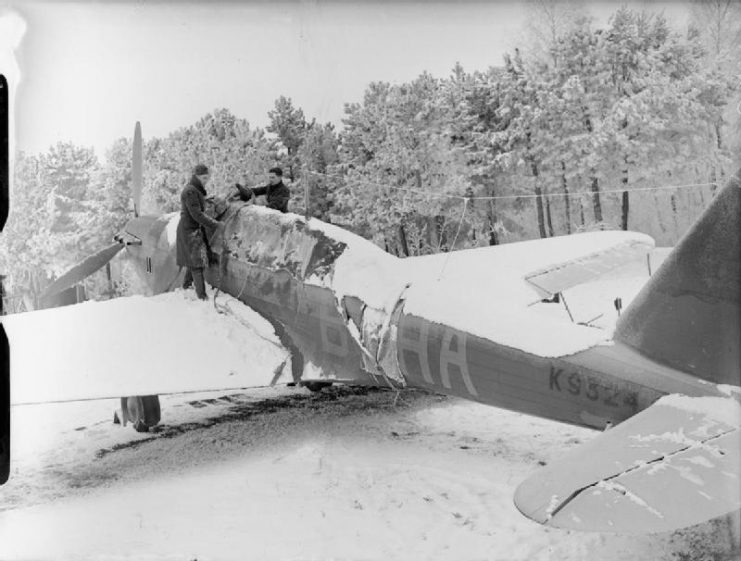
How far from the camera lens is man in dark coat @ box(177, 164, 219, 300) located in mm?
4191

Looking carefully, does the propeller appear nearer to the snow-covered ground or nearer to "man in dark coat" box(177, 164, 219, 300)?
"man in dark coat" box(177, 164, 219, 300)

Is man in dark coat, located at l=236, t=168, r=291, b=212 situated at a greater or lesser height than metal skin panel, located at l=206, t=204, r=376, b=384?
greater

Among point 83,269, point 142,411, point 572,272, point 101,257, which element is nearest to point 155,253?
point 101,257

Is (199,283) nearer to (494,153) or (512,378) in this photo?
(494,153)

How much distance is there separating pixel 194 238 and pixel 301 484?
200cm

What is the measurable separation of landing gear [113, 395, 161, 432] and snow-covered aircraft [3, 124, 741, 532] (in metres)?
0.01

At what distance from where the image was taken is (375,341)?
3.38 m

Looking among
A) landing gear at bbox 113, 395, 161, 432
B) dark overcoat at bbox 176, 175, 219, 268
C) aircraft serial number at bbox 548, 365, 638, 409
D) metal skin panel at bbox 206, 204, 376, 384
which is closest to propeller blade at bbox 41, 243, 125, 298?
dark overcoat at bbox 176, 175, 219, 268

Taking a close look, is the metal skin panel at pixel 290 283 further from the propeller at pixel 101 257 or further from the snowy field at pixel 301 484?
the propeller at pixel 101 257

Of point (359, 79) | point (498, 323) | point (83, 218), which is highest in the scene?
point (359, 79)

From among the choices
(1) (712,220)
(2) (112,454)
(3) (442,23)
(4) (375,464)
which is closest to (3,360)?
(3) (442,23)

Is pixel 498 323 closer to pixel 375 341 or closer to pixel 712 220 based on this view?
pixel 375 341

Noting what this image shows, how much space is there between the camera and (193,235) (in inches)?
173

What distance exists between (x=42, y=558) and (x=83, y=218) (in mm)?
1956
